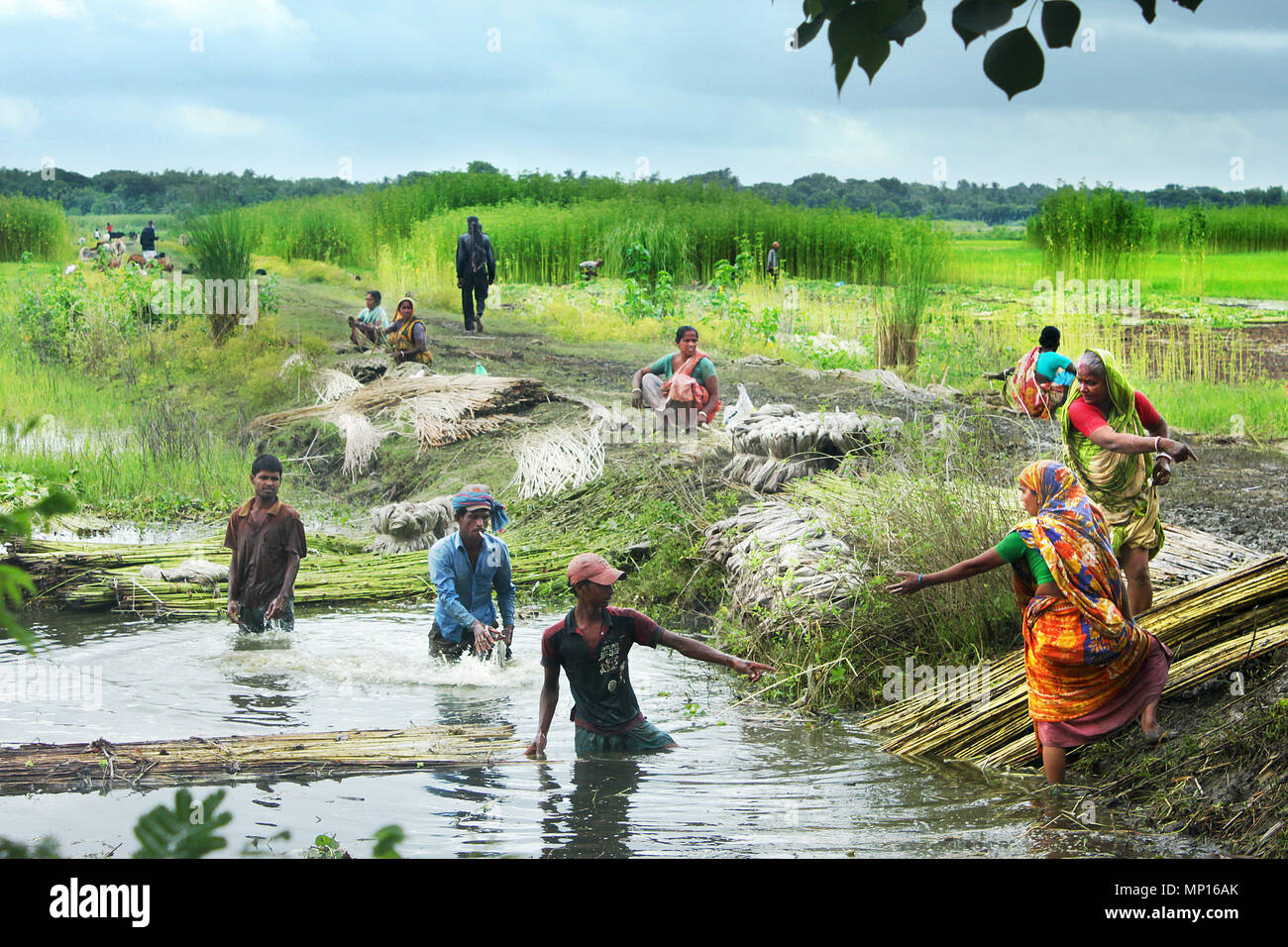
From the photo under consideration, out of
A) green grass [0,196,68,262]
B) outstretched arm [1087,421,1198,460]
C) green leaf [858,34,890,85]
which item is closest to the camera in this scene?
green leaf [858,34,890,85]

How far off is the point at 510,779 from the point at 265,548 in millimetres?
2987

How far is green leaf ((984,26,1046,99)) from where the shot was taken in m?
2.07

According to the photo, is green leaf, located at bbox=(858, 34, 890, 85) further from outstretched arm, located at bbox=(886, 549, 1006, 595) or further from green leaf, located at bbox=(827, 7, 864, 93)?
outstretched arm, located at bbox=(886, 549, 1006, 595)

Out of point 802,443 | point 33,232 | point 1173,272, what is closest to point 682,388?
point 802,443

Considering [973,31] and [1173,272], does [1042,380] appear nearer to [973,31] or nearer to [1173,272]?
[973,31]

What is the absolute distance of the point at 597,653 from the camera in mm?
5617

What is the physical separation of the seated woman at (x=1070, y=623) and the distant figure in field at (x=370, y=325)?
12.8 meters

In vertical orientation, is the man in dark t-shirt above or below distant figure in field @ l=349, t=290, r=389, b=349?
below

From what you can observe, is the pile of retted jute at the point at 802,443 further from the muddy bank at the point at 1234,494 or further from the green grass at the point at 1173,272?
the green grass at the point at 1173,272

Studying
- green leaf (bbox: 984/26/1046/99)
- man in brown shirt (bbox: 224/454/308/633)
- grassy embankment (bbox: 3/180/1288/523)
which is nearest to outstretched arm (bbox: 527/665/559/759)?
man in brown shirt (bbox: 224/454/308/633)

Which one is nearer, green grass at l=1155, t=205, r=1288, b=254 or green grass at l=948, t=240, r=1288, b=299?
green grass at l=948, t=240, r=1288, b=299

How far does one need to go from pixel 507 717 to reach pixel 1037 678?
3.13 m

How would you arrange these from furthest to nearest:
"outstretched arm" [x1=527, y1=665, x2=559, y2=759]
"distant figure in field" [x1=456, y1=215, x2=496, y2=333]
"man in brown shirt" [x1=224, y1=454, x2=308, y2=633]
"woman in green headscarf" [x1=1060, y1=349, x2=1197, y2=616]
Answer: "distant figure in field" [x1=456, y1=215, x2=496, y2=333]
"man in brown shirt" [x1=224, y1=454, x2=308, y2=633]
"woman in green headscarf" [x1=1060, y1=349, x2=1197, y2=616]
"outstretched arm" [x1=527, y1=665, x2=559, y2=759]

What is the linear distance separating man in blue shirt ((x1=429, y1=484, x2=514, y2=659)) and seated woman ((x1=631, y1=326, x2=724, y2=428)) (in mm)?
4328
